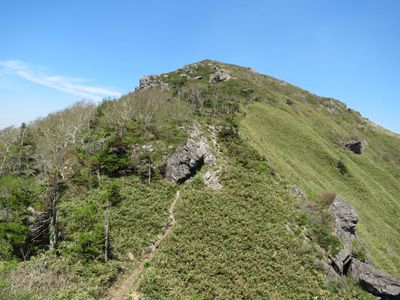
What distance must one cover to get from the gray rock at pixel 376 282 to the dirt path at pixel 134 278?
24256mm

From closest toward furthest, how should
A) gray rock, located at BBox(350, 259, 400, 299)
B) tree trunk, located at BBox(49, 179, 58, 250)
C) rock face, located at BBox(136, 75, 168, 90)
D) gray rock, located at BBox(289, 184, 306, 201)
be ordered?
gray rock, located at BBox(350, 259, 400, 299) < tree trunk, located at BBox(49, 179, 58, 250) < gray rock, located at BBox(289, 184, 306, 201) < rock face, located at BBox(136, 75, 168, 90)

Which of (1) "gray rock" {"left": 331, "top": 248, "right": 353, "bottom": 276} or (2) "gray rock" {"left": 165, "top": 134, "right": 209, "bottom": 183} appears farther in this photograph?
(2) "gray rock" {"left": 165, "top": 134, "right": 209, "bottom": 183}

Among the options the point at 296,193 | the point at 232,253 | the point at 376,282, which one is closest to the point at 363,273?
the point at 376,282

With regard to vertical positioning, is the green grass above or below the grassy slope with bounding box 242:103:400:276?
below

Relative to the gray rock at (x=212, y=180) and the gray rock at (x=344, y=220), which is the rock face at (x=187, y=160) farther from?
the gray rock at (x=344, y=220)

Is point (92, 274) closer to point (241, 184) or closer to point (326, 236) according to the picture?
point (241, 184)

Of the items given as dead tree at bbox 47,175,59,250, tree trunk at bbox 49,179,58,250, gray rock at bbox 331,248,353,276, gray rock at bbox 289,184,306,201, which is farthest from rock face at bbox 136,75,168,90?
gray rock at bbox 331,248,353,276

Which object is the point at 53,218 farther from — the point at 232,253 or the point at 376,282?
the point at 376,282

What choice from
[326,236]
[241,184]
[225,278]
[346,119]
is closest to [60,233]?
[225,278]

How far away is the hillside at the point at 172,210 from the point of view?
3566cm

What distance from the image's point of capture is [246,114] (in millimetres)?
87000

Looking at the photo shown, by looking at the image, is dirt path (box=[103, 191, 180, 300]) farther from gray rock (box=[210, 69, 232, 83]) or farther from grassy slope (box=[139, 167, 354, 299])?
gray rock (box=[210, 69, 232, 83])

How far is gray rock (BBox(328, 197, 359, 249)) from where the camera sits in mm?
46906

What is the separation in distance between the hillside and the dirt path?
15cm
